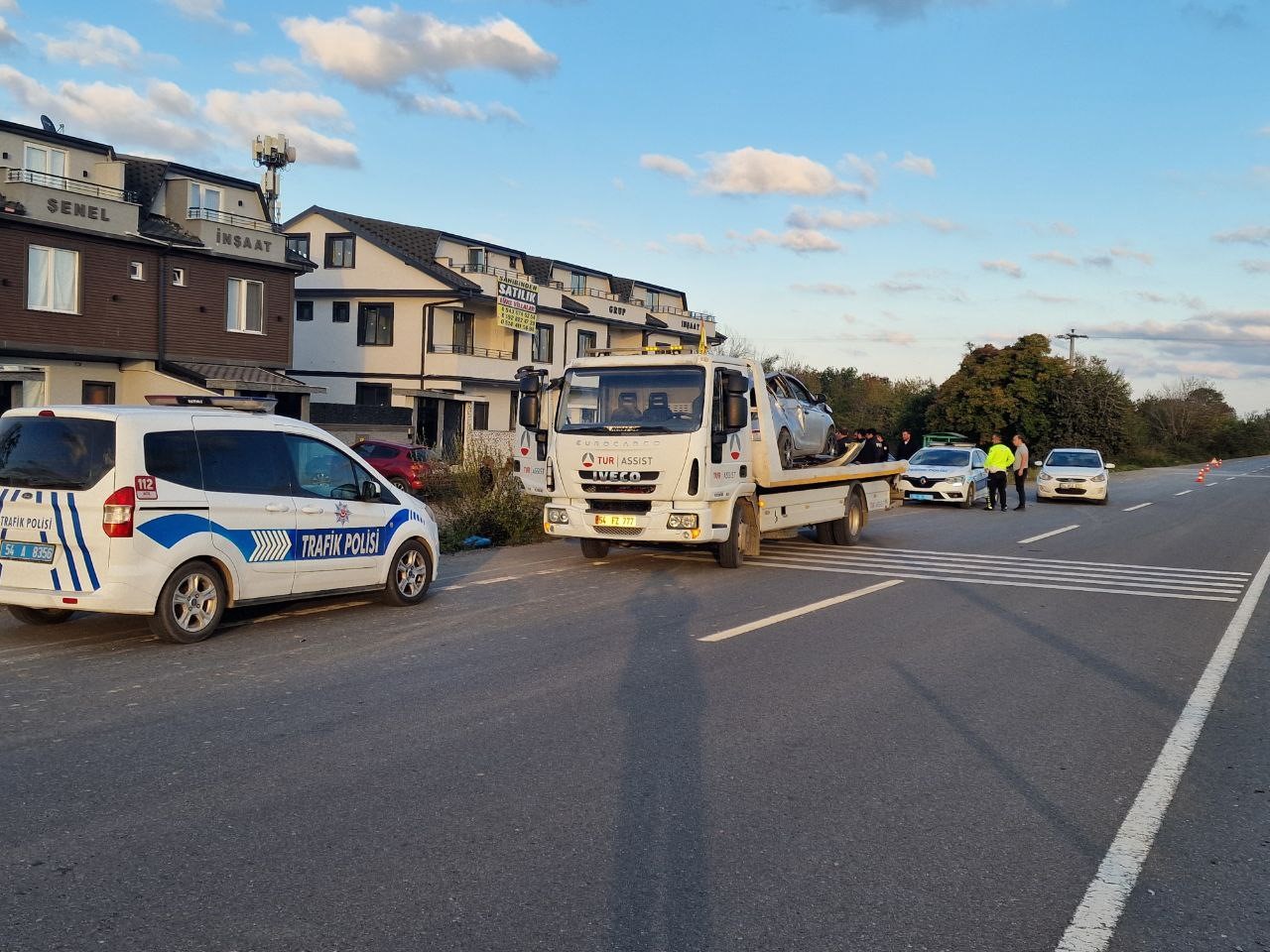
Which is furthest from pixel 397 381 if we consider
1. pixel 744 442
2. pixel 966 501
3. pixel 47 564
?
pixel 47 564

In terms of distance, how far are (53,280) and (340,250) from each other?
17.9 m

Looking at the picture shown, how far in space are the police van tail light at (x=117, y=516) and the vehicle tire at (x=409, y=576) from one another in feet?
9.12

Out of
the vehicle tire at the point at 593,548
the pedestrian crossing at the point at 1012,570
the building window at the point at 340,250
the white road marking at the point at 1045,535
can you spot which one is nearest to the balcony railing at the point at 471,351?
the building window at the point at 340,250

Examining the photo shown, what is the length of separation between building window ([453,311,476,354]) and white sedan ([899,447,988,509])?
21.1m

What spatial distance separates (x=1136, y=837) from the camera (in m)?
5.09

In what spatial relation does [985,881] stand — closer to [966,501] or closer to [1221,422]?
[966,501]

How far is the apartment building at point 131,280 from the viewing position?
89.7 feet

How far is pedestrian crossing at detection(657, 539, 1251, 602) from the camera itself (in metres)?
13.6

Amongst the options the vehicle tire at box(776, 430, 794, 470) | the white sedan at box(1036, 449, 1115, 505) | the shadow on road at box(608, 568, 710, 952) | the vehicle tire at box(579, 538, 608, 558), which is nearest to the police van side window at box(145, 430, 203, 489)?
the shadow on road at box(608, 568, 710, 952)

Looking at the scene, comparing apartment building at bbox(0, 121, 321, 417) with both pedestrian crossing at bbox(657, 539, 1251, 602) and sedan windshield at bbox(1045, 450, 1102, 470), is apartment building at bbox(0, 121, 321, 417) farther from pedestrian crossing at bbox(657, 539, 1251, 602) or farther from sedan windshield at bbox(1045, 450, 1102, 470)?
sedan windshield at bbox(1045, 450, 1102, 470)

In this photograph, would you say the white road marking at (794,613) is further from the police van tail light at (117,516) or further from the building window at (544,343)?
the building window at (544,343)

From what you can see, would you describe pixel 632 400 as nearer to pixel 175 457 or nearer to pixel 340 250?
pixel 175 457

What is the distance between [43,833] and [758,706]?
409 cm

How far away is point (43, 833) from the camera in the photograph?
4777 millimetres
